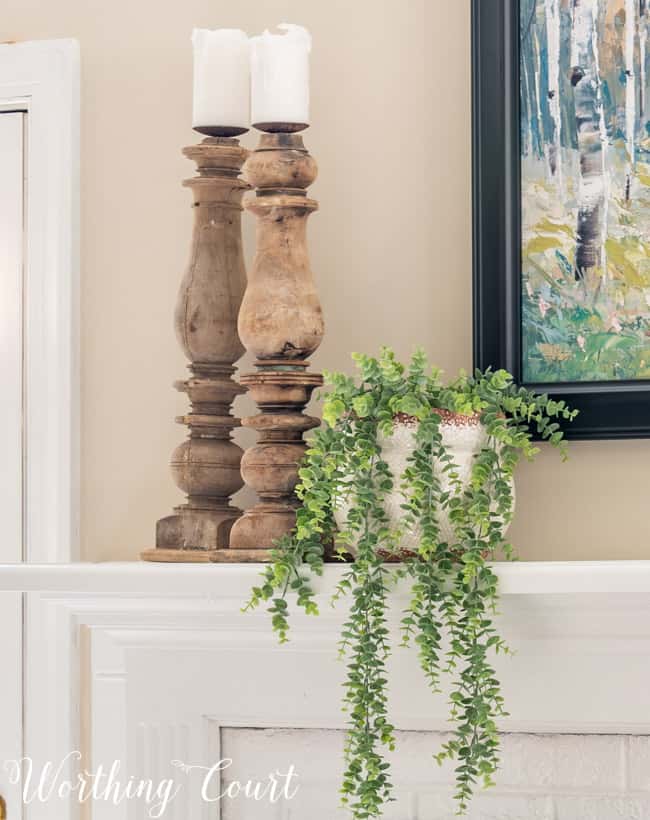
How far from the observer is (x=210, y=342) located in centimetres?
146

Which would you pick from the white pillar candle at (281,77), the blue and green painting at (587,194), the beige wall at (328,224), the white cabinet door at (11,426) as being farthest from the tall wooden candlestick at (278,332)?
the white cabinet door at (11,426)

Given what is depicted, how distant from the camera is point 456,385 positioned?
135cm

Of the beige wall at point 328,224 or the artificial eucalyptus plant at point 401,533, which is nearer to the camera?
the artificial eucalyptus plant at point 401,533

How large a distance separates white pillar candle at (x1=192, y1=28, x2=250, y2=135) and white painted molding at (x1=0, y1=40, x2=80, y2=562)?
259 millimetres

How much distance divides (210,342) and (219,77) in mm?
331

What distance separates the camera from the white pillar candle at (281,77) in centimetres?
138

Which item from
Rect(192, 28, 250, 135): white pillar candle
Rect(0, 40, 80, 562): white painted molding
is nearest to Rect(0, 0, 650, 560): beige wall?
Rect(0, 40, 80, 562): white painted molding

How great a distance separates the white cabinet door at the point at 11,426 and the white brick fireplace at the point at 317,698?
0.16m

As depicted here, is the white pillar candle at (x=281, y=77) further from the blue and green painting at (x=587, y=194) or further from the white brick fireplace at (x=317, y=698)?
the white brick fireplace at (x=317, y=698)

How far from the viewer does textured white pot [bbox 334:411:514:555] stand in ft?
4.26

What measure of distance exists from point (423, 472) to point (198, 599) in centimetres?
34

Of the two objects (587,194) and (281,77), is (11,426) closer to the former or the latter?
(281,77)

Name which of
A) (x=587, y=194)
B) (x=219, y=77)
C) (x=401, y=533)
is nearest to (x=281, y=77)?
(x=219, y=77)

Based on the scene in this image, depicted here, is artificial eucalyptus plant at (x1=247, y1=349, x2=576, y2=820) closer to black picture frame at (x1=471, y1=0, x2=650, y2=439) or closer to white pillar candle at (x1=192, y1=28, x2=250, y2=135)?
black picture frame at (x1=471, y1=0, x2=650, y2=439)
